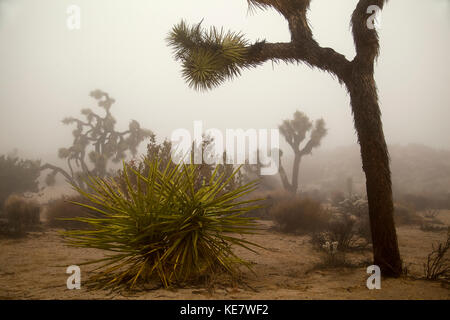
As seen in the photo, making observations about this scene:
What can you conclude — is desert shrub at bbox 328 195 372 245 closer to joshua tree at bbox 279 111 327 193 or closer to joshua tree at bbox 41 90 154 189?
joshua tree at bbox 279 111 327 193

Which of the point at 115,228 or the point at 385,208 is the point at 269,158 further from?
the point at 115,228

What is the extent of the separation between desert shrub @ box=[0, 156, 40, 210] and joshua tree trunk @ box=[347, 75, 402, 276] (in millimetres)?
19926

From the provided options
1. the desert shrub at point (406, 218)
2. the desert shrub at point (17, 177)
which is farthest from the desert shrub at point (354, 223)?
the desert shrub at point (17, 177)

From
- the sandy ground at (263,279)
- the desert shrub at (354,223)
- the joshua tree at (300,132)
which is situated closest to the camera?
the sandy ground at (263,279)

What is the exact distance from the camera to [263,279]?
370 cm

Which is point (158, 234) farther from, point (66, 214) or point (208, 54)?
point (66, 214)

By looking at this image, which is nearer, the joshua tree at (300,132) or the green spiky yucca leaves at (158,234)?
the green spiky yucca leaves at (158,234)

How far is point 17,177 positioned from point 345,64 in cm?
2065

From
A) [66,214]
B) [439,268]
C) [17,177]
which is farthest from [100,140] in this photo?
[439,268]

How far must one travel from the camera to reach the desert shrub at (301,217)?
27.5 feet

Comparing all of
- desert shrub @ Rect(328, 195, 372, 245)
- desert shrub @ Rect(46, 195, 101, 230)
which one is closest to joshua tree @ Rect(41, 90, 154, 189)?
desert shrub @ Rect(46, 195, 101, 230)

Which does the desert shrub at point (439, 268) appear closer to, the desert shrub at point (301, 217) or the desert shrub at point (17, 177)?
the desert shrub at point (301, 217)

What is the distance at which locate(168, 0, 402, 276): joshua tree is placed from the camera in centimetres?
389

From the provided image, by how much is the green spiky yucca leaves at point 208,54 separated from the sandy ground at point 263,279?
369 cm
